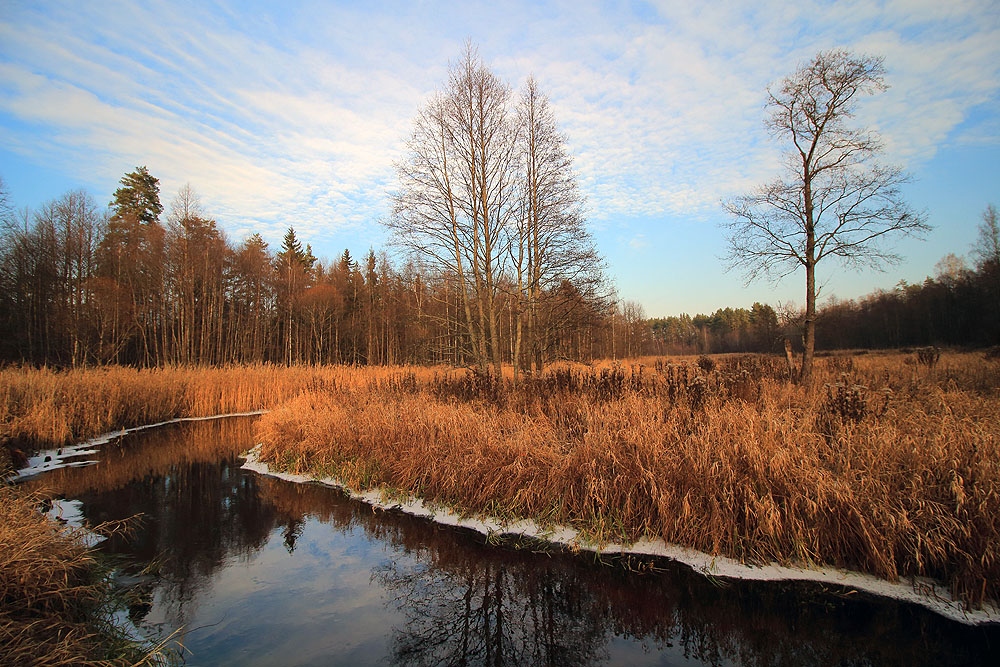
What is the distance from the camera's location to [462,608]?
4.03 meters

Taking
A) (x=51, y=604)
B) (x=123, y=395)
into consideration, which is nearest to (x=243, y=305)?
(x=123, y=395)

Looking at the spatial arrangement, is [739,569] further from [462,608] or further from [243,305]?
[243,305]

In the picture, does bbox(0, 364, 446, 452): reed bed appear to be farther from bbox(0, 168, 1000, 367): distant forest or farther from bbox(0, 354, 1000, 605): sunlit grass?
bbox(0, 168, 1000, 367): distant forest

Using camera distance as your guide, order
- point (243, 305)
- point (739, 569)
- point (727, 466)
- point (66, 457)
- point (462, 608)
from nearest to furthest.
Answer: point (462, 608)
point (739, 569)
point (727, 466)
point (66, 457)
point (243, 305)

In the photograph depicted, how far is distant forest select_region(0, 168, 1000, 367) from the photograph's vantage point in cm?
1706

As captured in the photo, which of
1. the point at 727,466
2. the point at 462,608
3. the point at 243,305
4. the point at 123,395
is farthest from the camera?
the point at 243,305

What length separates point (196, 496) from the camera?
7.64m

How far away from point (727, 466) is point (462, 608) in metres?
3.14

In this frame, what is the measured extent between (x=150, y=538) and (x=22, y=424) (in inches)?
306

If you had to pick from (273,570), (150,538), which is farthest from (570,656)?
(150,538)

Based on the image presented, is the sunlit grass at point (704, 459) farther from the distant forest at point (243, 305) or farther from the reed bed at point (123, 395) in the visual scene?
the distant forest at point (243, 305)

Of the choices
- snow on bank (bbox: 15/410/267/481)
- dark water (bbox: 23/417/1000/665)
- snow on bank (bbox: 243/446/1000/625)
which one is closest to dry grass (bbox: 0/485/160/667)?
dark water (bbox: 23/417/1000/665)

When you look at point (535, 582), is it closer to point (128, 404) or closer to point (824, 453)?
point (824, 453)

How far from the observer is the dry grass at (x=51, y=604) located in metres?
2.63
